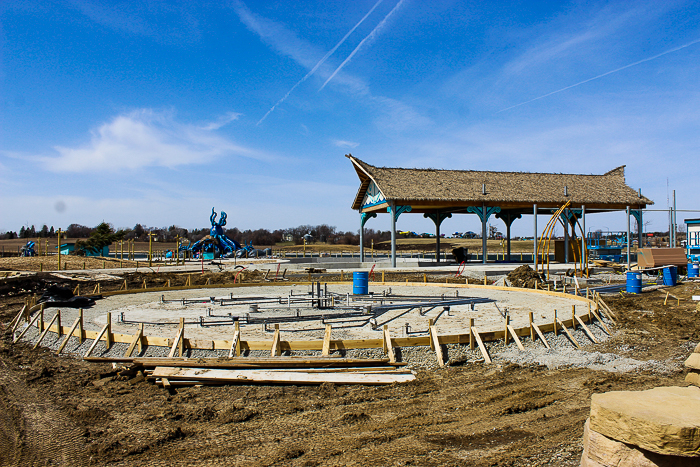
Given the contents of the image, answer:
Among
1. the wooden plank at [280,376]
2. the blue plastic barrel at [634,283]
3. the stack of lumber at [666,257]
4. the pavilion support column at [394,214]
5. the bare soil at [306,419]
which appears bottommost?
the bare soil at [306,419]

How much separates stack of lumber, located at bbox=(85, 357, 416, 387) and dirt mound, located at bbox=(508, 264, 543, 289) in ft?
40.9

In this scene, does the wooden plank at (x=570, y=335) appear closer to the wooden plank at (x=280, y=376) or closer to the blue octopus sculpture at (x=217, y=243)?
the wooden plank at (x=280, y=376)

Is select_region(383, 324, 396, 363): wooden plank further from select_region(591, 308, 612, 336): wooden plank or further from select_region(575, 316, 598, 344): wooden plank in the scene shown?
select_region(591, 308, 612, 336): wooden plank

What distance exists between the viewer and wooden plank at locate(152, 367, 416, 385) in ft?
24.6

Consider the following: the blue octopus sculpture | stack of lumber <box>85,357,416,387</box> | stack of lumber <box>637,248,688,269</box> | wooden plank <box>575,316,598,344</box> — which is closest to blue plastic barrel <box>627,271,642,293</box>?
stack of lumber <box>637,248,688,269</box>

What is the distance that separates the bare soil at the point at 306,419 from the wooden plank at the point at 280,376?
0.16 m

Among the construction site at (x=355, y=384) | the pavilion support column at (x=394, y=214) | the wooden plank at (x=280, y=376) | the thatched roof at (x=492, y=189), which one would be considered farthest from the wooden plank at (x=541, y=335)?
the thatched roof at (x=492, y=189)

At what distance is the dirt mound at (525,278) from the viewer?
18.7 metres

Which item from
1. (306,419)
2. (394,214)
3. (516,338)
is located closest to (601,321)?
(516,338)

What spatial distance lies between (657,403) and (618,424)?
524 millimetres

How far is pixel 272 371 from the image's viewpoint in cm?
776

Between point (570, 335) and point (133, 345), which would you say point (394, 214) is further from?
point (133, 345)

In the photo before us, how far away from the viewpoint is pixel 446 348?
9133 millimetres

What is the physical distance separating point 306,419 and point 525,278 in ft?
50.6
